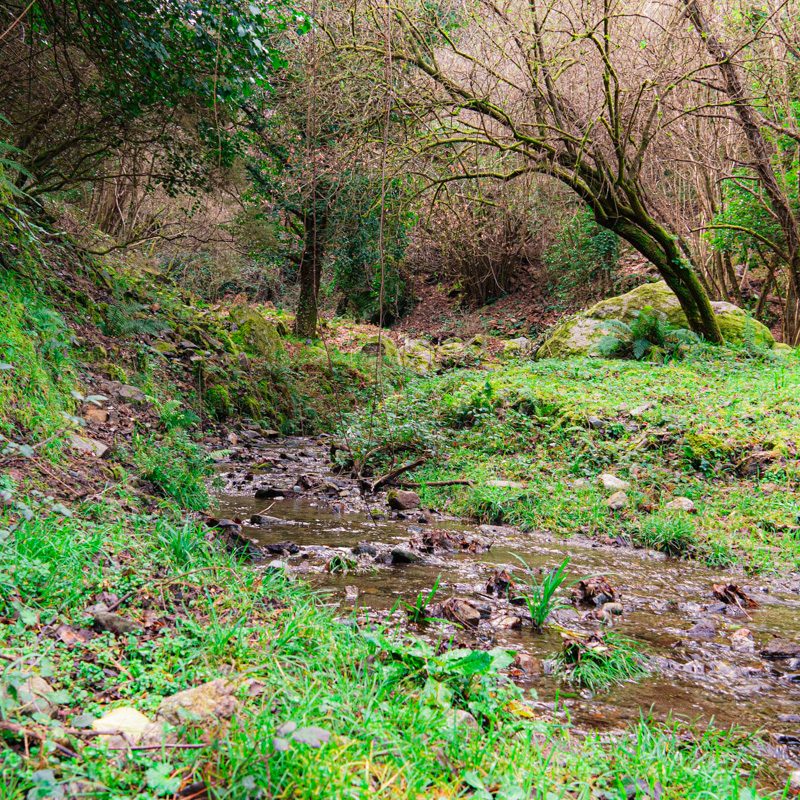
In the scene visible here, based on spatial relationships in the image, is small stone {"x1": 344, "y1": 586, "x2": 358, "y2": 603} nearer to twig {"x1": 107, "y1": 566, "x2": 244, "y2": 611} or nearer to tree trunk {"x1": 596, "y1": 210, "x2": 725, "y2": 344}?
twig {"x1": 107, "y1": 566, "x2": 244, "y2": 611}

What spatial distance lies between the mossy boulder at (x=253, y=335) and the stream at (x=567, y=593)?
4.68m

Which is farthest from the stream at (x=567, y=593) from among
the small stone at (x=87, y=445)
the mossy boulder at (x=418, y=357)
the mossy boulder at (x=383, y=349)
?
the mossy boulder at (x=418, y=357)

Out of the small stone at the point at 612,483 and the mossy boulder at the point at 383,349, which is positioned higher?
the mossy boulder at the point at 383,349

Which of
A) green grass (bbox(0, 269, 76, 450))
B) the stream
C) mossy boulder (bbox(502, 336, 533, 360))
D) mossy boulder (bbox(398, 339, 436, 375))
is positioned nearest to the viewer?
the stream

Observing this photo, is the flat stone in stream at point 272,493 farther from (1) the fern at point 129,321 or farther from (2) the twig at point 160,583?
(1) the fern at point 129,321

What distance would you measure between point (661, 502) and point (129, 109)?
6578 mm

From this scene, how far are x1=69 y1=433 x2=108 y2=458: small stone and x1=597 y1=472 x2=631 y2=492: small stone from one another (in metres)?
4.32

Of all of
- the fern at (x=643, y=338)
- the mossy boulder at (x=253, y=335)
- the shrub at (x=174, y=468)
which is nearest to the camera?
the shrub at (x=174, y=468)

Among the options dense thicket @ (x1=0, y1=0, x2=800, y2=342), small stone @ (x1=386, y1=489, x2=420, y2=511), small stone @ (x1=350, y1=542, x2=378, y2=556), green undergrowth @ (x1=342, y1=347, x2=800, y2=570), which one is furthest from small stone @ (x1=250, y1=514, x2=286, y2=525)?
dense thicket @ (x1=0, y1=0, x2=800, y2=342)

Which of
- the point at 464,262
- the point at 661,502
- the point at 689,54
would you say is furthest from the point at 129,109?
the point at 464,262

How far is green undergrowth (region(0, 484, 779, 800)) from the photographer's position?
1417 millimetres

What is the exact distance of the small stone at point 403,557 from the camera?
388 centimetres

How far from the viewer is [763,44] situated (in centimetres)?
1034

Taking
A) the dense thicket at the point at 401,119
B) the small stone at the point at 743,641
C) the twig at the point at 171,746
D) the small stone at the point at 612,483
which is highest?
the dense thicket at the point at 401,119
